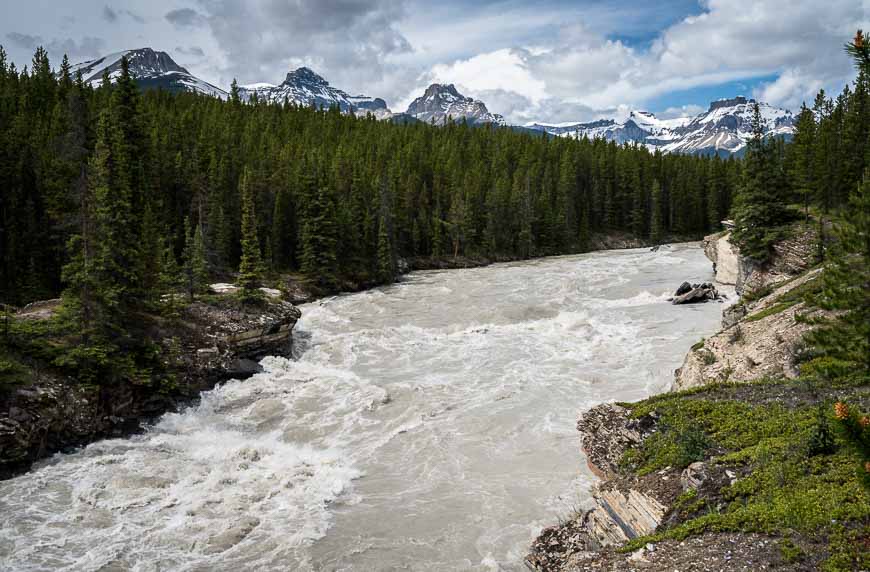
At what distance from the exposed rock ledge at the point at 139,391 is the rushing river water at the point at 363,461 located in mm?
831

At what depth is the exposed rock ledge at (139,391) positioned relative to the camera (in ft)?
59.4

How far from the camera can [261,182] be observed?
189ft

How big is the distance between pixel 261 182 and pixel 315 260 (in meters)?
13.2

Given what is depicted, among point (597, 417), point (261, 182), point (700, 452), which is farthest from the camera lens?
point (261, 182)

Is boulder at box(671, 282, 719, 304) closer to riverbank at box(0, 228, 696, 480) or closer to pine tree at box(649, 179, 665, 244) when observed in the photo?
riverbank at box(0, 228, 696, 480)

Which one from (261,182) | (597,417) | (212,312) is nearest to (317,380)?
(212,312)

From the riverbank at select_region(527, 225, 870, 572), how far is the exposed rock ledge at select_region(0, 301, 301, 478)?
A: 17.1 metres

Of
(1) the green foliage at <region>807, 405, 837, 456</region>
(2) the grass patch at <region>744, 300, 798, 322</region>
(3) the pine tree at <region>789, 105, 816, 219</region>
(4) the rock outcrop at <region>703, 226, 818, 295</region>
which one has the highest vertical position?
(3) the pine tree at <region>789, 105, 816, 219</region>

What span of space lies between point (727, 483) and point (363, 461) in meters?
12.0

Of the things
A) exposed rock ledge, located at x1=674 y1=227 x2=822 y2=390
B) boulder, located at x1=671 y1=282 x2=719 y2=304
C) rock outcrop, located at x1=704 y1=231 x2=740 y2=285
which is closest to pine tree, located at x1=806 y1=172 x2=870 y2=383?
exposed rock ledge, located at x1=674 y1=227 x2=822 y2=390

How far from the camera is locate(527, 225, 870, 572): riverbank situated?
7551mm

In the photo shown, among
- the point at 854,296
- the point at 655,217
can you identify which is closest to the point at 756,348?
the point at 854,296

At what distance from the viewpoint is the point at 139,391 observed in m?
22.6

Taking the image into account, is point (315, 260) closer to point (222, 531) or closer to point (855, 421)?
point (222, 531)
